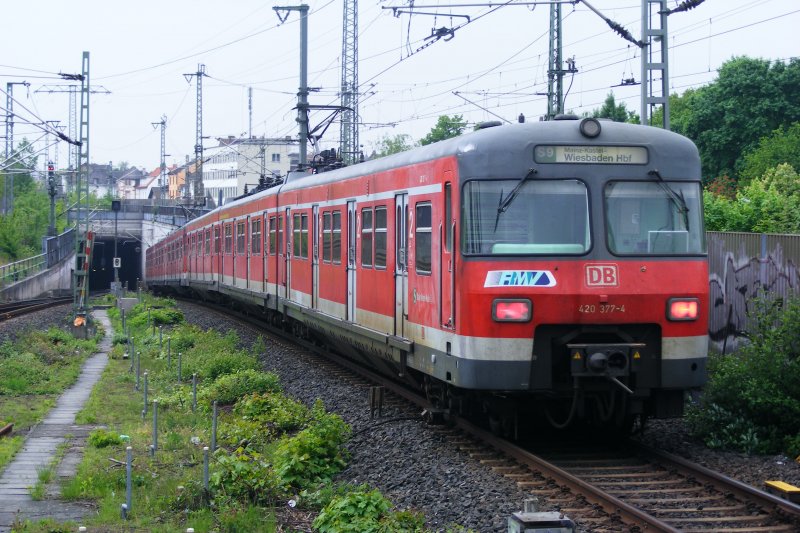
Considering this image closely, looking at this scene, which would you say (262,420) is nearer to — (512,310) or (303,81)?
(512,310)

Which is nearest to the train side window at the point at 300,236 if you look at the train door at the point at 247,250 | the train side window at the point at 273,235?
the train side window at the point at 273,235

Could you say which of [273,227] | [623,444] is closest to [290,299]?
[273,227]

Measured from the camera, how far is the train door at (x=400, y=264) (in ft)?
40.4

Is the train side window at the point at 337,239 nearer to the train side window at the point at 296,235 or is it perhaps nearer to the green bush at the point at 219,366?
the green bush at the point at 219,366

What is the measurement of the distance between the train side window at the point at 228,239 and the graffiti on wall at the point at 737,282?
16378mm

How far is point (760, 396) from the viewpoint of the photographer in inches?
409

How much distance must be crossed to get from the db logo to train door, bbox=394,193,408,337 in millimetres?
2901

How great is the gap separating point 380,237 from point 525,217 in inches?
151

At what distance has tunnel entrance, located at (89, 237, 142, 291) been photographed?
91062mm

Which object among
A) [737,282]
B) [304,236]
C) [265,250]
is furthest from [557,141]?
[265,250]

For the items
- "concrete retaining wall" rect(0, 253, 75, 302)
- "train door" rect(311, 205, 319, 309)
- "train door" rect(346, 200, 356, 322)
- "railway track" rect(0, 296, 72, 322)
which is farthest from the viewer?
"concrete retaining wall" rect(0, 253, 75, 302)

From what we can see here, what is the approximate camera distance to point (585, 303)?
32.2 ft

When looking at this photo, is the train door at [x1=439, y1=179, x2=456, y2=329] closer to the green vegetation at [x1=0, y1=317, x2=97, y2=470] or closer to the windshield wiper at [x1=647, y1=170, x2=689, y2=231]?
the windshield wiper at [x1=647, y1=170, x2=689, y2=231]

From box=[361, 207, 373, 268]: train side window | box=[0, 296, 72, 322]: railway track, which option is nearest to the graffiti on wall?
box=[361, 207, 373, 268]: train side window
